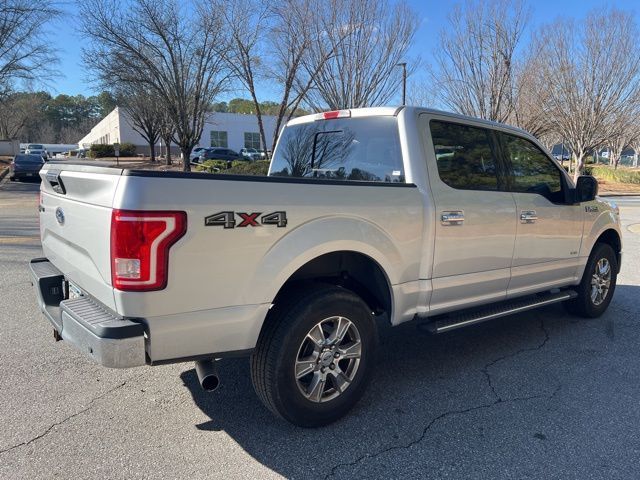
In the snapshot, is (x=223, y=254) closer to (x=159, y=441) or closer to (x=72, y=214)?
(x=72, y=214)

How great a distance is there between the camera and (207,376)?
8.94 feet

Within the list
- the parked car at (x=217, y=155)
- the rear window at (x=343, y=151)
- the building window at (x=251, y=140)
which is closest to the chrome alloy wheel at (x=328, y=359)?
the rear window at (x=343, y=151)

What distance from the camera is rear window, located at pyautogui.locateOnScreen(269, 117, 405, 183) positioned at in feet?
12.2

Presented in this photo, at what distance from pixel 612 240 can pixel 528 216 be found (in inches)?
79.0

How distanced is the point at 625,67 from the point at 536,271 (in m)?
25.7

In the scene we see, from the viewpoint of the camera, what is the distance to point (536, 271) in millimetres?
4441

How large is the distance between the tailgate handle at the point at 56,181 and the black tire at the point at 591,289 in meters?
4.93

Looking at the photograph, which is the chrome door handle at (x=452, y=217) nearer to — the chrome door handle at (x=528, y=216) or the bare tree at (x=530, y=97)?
the chrome door handle at (x=528, y=216)

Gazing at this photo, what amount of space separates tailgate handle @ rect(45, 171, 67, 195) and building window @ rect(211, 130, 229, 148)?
60.9 m

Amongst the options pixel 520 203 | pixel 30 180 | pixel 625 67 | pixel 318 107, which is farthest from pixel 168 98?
pixel 625 67

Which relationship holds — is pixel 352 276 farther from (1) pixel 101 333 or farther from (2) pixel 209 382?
(1) pixel 101 333

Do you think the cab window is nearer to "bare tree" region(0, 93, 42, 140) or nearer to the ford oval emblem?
the ford oval emblem

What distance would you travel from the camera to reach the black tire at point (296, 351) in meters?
2.84

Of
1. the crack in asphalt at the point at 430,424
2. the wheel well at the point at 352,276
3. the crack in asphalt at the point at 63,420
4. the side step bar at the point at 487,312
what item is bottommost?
the crack in asphalt at the point at 63,420
